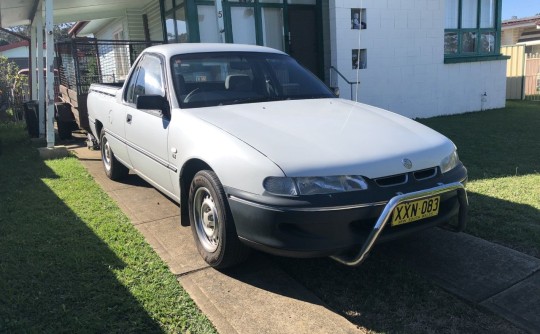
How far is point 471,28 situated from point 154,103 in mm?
12486

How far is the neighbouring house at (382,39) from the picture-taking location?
430 inches

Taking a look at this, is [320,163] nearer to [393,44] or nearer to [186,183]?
[186,183]

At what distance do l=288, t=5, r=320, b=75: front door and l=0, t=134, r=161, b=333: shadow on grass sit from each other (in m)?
7.70

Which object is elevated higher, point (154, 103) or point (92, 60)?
point (92, 60)

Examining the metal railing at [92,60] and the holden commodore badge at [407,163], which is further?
the metal railing at [92,60]

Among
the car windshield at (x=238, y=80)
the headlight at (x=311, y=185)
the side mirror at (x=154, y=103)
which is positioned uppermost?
the car windshield at (x=238, y=80)

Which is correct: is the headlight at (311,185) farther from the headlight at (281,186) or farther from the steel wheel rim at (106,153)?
the steel wheel rim at (106,153)

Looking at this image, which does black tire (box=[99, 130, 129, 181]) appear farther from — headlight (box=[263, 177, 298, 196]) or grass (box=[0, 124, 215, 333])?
headlight (box=[263, 177, 298, 196])

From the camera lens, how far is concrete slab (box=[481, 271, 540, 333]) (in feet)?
9.02

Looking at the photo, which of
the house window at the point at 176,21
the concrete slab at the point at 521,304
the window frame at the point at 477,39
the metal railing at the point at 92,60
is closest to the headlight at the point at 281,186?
the concrete slab at the point at 521,304

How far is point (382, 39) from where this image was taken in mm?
11656

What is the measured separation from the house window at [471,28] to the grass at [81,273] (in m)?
11.3

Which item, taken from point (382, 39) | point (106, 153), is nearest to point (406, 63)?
point (382, 39)

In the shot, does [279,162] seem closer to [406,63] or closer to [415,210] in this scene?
[415,210]
